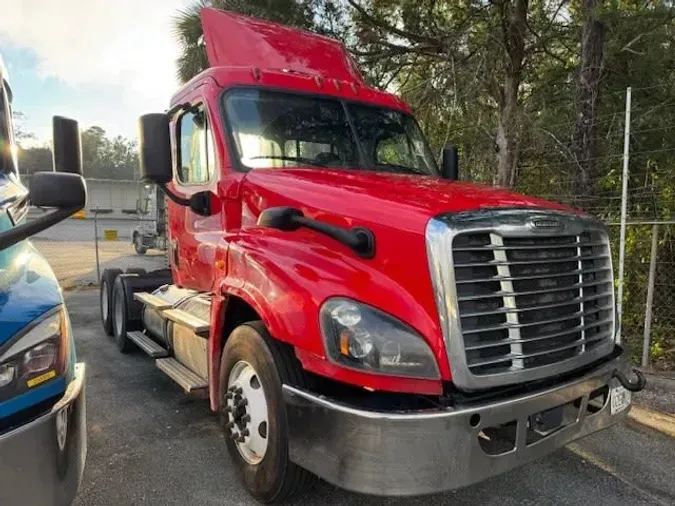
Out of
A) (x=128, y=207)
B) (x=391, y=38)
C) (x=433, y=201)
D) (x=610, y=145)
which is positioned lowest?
(x=128, y=207)

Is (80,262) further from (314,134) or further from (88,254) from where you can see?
(314,134)

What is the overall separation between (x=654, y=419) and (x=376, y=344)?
3119mm

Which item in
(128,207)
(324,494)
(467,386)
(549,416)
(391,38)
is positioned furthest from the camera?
(128,207)

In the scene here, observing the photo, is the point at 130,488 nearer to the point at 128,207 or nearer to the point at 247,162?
the point at 247,162

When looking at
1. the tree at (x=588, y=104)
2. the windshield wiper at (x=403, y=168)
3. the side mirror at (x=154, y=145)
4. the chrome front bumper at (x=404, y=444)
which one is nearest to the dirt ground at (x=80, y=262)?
the side mirror at (x=154, y=145)

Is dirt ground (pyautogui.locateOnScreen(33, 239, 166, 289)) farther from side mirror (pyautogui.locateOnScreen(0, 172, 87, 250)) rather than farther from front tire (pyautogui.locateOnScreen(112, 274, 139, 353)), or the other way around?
side mirror (pyautogui.locateOnScreen(0, 172, 87, 250))

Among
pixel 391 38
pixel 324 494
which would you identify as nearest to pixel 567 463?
pixel 324 494

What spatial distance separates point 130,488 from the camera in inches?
129

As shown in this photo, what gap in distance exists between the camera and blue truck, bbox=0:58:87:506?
1.94m

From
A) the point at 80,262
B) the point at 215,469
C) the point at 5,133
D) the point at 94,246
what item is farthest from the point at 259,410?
the point at 94,246

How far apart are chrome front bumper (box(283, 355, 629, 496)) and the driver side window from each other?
2.23 meters

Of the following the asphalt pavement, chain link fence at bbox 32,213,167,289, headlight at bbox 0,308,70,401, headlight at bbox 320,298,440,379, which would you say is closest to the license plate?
the asphalt pavement

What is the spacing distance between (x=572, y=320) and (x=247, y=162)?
2.32m

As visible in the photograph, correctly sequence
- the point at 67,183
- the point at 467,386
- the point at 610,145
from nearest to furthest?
the point at 67,183
the point at 467,386
the point at 610,145
